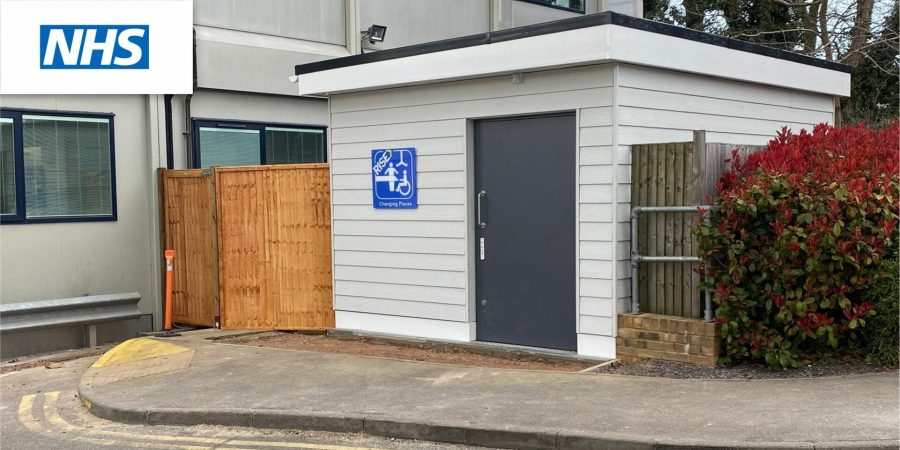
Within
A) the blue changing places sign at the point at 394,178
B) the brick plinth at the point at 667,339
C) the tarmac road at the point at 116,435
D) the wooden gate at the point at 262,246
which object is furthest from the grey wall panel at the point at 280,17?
the brick plinth at the point at 667,339

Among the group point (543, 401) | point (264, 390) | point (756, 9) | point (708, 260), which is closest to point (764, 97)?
point (708, 260)

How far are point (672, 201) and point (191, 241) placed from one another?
7113mm

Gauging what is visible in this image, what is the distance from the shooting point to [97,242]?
12.6m

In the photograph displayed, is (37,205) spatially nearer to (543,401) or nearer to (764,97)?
(543,401)

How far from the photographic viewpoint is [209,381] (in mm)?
8719

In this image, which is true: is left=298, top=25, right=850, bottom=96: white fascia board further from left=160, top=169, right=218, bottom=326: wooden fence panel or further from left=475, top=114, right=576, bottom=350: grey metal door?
left=160, top=169, right=218, bottom=326: wooden fence panel

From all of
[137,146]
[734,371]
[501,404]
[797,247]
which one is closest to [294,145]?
[137,146]

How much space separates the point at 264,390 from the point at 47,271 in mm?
5440

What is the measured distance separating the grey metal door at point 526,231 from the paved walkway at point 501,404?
116cm

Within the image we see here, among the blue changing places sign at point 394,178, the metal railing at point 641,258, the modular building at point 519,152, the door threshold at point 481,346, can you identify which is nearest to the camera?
the metal railing at point 641,258

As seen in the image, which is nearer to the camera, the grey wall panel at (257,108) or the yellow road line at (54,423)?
the yellow road line at (54,423)

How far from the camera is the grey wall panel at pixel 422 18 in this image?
1588 cm

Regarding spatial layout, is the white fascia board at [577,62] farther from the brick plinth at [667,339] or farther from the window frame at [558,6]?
the window frame at [558,6]

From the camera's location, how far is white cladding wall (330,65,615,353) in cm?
889
